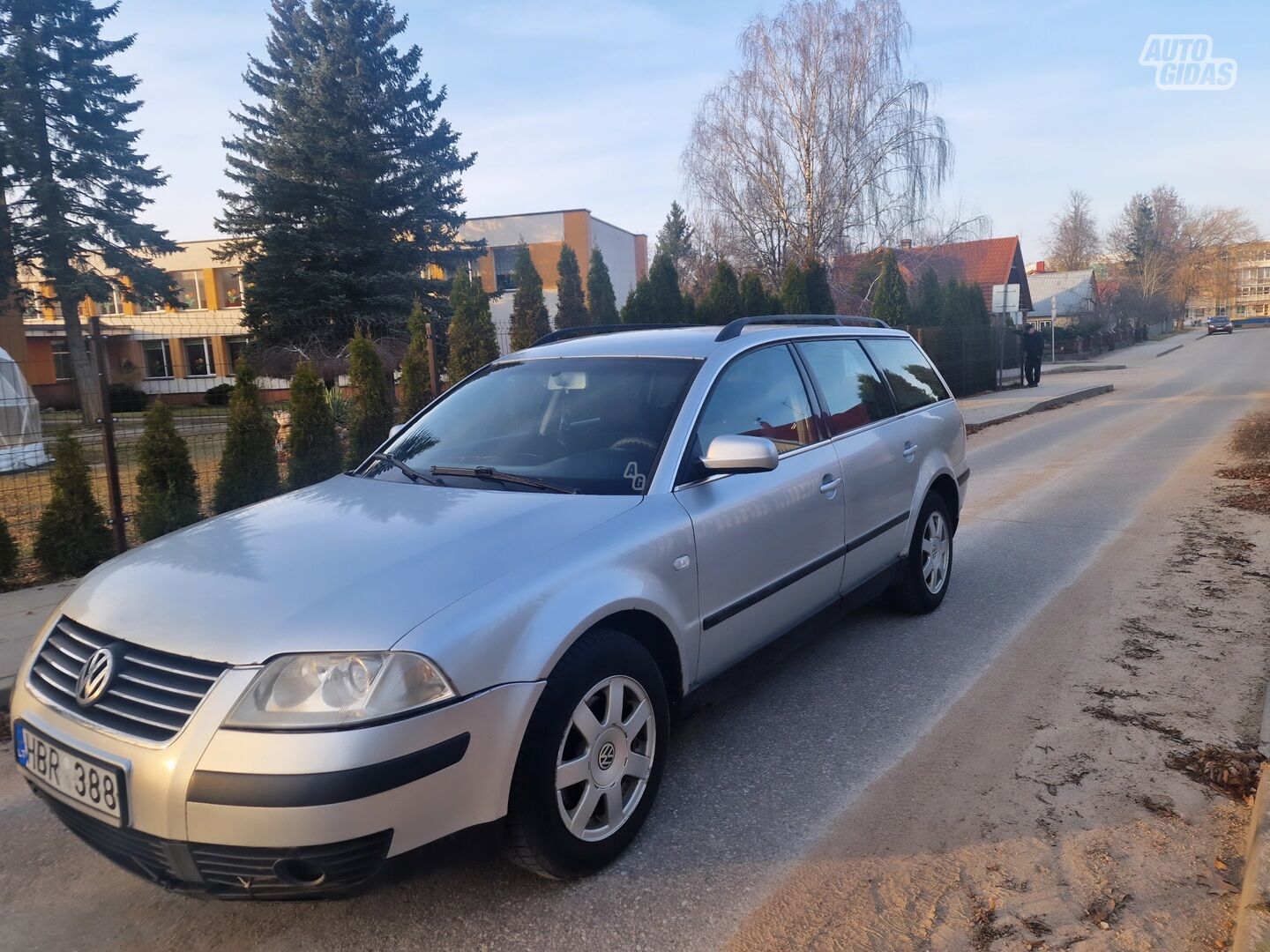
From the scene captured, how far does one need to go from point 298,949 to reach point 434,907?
0.39 m

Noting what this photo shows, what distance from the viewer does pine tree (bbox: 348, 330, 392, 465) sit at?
31.8 feet

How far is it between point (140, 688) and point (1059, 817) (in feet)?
9.78

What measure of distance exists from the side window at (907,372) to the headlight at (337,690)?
145 inches

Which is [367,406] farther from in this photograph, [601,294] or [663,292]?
[601,294]

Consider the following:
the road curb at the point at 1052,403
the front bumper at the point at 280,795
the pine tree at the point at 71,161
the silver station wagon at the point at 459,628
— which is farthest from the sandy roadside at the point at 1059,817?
the pine tree at the point at 71,161

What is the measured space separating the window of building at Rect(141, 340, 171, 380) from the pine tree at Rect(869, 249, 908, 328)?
92.9 feet

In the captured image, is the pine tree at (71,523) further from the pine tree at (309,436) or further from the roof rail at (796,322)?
the roof rail at (796,322)

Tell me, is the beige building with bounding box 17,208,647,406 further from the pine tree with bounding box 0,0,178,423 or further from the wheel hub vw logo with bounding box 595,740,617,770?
the wheel hub vw logo with bounding box 595,740,617,770

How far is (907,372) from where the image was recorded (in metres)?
5.68

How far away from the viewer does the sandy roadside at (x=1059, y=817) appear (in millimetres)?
2666

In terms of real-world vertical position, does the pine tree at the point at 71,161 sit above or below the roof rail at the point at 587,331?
above

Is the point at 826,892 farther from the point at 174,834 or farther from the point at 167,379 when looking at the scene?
the point at 167,379

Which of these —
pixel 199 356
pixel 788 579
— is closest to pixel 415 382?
pixel 788 579

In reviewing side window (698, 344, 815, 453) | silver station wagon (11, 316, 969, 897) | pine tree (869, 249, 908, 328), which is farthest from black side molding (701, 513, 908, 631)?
pine tree (869, 249, 908, 328)
